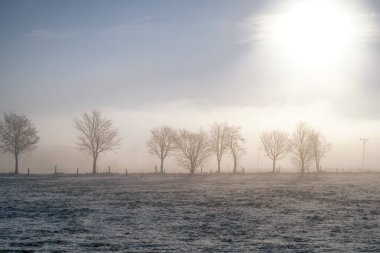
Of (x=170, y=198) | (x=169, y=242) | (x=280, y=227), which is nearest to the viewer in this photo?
(x=169, y=242)

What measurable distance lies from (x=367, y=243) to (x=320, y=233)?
254cm

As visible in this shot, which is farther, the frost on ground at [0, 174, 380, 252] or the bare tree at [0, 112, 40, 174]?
the bare tree at [0, 112, 40, 174]

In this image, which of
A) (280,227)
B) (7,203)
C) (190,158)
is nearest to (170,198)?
(7,203)

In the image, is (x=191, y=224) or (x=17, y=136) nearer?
(x=191, y=224)

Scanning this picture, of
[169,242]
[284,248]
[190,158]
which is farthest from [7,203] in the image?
[190,158]

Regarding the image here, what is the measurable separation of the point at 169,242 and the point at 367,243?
8188 millimetres

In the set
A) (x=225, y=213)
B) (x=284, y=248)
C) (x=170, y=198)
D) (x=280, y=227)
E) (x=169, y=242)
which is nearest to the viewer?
(x=284, y=248)

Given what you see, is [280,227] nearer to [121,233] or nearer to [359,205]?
[121,233]

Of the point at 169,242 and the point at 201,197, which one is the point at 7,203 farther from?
the point at 169,242

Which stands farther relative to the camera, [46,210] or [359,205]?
[359,205]

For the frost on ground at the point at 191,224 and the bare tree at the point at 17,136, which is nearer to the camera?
the frost on ground at the point at 191,224

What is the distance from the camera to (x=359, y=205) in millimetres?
29062

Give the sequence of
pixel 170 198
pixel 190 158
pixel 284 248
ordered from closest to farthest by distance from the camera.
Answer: pixel 284 248 → pixel 170 198 → pixel 190 158

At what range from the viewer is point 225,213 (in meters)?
25.4
